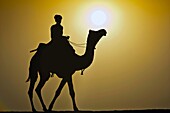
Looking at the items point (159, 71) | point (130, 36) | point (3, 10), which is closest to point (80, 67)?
point (130, 36)

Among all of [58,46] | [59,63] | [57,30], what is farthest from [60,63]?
[57,30]

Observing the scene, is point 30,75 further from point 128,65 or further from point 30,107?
point 128,65

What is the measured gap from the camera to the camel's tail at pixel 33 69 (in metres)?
1.96

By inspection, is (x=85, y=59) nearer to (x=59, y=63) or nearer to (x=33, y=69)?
(x=59, y=63)

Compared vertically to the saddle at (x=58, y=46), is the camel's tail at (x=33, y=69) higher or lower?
lower

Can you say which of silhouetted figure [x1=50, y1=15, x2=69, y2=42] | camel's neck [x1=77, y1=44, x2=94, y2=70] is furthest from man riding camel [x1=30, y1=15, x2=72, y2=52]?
camel's neck [x1=77, y1=44, x2=94, y2=70]

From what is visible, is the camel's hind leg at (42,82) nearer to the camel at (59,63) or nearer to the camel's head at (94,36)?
the camel at (59,63)

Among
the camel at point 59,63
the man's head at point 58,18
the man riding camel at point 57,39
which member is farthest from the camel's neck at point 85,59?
the man's head at point 58,18

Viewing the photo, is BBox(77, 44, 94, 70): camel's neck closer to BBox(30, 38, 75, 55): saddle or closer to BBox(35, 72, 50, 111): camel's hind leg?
BBox(30, 38, 75, 55): saddle

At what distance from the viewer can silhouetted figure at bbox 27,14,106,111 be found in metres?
1.96

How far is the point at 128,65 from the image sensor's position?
6.56ft

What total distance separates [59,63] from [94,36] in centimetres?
30

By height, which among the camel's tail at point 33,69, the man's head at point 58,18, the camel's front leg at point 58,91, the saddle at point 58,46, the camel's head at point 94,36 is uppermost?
the man's head at point 58,18

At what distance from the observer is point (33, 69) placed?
1.97 meters
